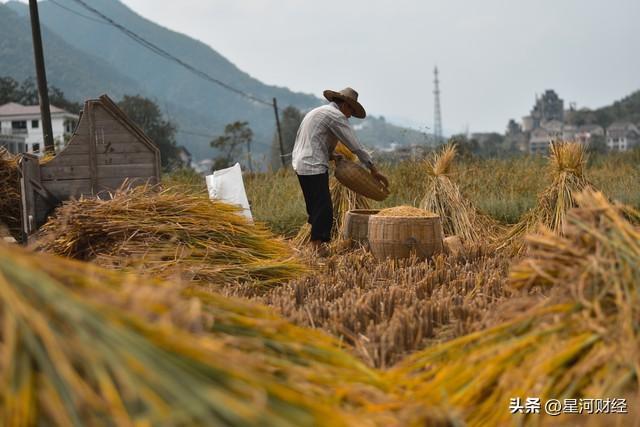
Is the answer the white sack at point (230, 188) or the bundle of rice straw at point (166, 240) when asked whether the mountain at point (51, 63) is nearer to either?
the white sack at point (230, 188)

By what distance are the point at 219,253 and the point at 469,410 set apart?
2.76 m

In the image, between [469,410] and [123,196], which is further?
Answer: [123,196]

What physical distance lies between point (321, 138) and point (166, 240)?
6.85 ft

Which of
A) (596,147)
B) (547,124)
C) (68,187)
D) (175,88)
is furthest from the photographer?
(175,88)

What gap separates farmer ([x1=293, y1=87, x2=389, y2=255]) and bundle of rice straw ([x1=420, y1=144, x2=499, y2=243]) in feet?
4.13

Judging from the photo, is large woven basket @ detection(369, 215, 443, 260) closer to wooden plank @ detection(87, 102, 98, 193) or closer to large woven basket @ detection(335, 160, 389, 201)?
large woven basket @ detection(335, 160, 389, 201)

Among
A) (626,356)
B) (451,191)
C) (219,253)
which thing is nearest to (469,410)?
(626,356)

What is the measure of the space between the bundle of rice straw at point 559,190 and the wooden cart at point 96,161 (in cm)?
333

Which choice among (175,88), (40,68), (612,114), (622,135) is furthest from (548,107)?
(40,68)

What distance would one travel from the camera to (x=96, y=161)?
577 cm

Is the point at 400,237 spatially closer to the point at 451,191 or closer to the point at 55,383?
the point at 451,191

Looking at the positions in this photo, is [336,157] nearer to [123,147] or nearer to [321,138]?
[321,138]

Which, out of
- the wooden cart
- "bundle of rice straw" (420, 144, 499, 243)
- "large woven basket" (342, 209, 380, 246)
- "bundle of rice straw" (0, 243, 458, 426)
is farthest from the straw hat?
"bundle of rice straw" (0, 243, 458, 426)

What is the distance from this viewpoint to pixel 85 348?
4.32 ft
